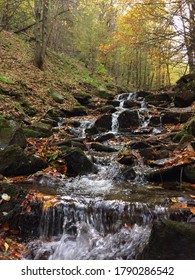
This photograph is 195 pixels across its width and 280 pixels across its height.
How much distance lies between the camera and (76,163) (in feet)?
20.9

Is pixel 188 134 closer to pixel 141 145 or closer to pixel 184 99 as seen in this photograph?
pixel 141 145

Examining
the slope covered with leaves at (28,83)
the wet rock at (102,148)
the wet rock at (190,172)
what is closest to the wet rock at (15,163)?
the wet rock at (102,148)

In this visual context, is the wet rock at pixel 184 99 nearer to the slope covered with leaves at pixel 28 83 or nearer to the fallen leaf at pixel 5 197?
the slope covered with leaves at pixel 28 83

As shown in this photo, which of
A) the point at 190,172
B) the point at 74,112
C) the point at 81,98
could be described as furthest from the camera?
the point at 81,98

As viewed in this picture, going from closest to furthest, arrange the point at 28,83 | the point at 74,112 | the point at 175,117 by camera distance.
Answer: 1. the point at 175,117
2. the point at 74,112
3. the point at 28,83

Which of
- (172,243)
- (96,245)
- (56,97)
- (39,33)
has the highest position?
(39,33)

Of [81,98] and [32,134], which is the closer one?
[32,134]

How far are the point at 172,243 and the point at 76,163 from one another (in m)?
3.44

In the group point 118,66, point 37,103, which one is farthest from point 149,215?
point 118,66

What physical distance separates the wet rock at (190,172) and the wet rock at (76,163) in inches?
80.4

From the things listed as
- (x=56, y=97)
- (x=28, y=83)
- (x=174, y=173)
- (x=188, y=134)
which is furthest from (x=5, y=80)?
(x=174, y=173)

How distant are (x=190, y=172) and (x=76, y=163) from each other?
94.9 inches

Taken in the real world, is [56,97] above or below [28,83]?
below

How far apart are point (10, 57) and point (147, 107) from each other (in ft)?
26.7
